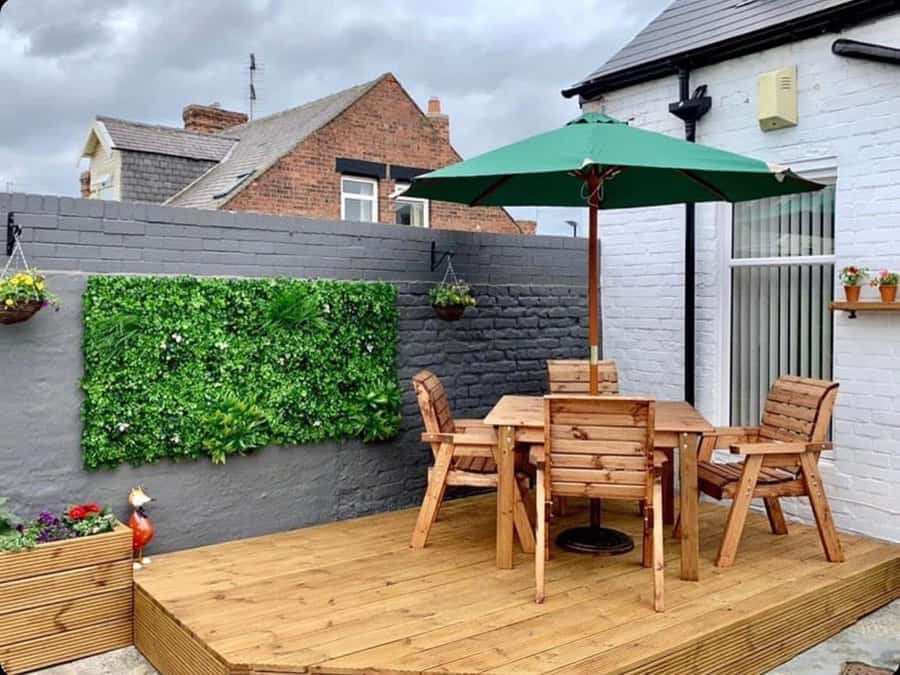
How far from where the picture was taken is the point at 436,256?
5.11 meters

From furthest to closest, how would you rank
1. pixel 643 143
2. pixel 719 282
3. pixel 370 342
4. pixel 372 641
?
pixel 719 282, pixel 370 342, pixel 643 143, pixel 372 641

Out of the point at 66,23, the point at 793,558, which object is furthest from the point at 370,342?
the point at 793,558

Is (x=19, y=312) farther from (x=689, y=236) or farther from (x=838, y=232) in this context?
(x=838, y=232)

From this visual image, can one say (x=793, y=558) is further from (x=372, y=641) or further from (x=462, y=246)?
(x=462, y=246)

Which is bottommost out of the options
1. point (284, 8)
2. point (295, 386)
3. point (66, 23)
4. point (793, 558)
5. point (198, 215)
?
point (793, 558)

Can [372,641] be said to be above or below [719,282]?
below

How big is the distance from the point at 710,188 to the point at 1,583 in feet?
12.7

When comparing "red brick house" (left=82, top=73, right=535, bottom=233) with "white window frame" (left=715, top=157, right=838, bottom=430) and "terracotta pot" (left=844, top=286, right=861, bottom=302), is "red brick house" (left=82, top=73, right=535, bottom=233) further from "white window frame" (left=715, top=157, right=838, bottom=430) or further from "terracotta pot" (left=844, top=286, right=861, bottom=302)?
"terracotta pot" (left=844, top=286, right=861, bottom=302)

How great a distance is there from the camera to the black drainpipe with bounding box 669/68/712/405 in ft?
16.8

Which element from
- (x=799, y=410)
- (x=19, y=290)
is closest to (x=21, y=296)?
(x=19, y=290)

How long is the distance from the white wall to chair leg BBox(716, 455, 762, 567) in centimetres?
101

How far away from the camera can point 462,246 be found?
5.23 meters

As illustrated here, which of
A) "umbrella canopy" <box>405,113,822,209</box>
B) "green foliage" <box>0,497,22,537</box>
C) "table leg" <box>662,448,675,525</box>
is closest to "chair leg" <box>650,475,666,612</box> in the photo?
"table leg" <box>662,448,675,525</box>

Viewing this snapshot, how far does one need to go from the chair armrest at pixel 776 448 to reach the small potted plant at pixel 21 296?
3.30 m
